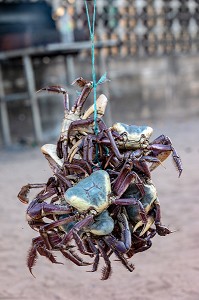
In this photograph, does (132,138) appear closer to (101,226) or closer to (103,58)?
(101,226)

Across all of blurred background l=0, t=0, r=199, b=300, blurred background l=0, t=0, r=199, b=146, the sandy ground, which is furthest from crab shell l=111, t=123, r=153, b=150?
blurred background l=0, t=0, r=199, b=146

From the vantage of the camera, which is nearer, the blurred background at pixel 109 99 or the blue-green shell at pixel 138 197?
the blue-green shell at pixel 138 197

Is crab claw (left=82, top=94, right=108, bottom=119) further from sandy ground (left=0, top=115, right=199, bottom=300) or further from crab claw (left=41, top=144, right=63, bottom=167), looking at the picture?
sandy ground (left=0, top=115, right=199, bottom=300)

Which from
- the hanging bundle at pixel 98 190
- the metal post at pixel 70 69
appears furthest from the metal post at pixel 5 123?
the hanging bundle at pixel 98 190

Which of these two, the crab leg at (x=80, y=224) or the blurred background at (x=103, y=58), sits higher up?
the crab leg at (x=80, y=224)

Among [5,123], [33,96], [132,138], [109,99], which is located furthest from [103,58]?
[132,138]

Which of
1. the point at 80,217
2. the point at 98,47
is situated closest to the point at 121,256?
the point at 80,217

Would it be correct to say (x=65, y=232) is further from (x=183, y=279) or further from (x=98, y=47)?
(x=98, y=47)

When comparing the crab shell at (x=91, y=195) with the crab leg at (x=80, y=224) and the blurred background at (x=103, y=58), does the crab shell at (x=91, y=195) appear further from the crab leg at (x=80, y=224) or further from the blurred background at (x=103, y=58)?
the blurred background at (x=103, y=58)
